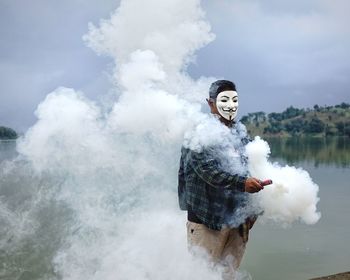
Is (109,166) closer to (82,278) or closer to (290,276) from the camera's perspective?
(82,278)

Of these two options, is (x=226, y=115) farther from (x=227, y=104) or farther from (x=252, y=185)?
(x=252, y=185)

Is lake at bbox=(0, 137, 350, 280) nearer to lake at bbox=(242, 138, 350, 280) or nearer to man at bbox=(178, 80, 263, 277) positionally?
lake at bbox=(242, 138, 350, 280)

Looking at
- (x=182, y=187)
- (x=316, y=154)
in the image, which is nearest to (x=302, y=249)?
(x=182, y=187)

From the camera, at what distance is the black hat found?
15.4 ft

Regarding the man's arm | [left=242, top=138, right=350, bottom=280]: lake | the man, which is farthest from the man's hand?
[left=242, top=138, right=350, bottom=280]: lake

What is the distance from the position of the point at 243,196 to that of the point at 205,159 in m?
0.60

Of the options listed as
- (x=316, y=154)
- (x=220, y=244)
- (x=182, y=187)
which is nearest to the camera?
(x=220, y=244)

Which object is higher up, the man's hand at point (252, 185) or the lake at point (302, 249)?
the man's hand at point (252, 185)

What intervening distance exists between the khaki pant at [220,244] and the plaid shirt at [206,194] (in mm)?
117

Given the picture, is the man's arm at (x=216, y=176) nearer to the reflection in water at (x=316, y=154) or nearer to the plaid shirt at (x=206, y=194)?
the plaid shirt at (x=206, y=194)

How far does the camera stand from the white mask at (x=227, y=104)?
4.62m

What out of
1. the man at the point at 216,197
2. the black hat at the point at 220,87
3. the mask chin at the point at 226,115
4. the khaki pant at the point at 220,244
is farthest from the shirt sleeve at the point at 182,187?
the black hat at the point at 220,87

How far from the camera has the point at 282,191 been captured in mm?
4445

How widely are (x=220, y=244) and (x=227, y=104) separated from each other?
1.39 meters
